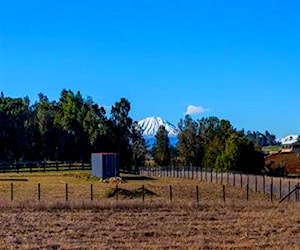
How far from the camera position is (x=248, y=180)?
61.2 meters

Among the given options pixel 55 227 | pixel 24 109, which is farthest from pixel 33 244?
pixel 24 109

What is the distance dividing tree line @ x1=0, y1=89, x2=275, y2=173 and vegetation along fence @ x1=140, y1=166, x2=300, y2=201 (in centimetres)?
1726

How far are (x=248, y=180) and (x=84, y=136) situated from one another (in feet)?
200

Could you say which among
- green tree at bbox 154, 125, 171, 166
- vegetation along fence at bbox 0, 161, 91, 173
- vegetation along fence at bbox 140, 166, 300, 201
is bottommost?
vegetation along fence at bbox 140, 166, 300, 201

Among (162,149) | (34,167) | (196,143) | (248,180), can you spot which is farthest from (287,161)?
(248,180)

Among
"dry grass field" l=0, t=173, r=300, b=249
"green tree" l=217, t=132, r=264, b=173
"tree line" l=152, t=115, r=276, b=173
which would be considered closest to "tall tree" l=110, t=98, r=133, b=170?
"tree line" l=152, t=115, r=276, b=173

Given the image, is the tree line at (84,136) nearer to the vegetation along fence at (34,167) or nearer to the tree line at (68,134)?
the tree line at (68,134)

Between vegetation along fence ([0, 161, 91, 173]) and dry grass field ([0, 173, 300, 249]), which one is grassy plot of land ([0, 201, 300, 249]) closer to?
dry grass field ([0, 173, 300, 249])

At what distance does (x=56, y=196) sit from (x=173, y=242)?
25351mm

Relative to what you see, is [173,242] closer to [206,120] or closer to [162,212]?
[162,212]

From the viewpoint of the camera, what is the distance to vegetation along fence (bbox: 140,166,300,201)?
5048cm

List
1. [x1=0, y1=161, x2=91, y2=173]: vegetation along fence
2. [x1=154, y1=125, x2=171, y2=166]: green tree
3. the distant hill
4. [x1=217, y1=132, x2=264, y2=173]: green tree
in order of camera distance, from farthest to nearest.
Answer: [x1=154, y1=125, x2=171, y2=166]: green tree, the distant hill, [x1=217, y1=132, x2=264, y2=173]: green tree, [x1=0, y1=161, x2=91, y2=173]: vegetation along fence

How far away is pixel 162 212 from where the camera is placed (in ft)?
104

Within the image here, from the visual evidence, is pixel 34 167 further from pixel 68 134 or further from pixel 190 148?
pixel 190 148
